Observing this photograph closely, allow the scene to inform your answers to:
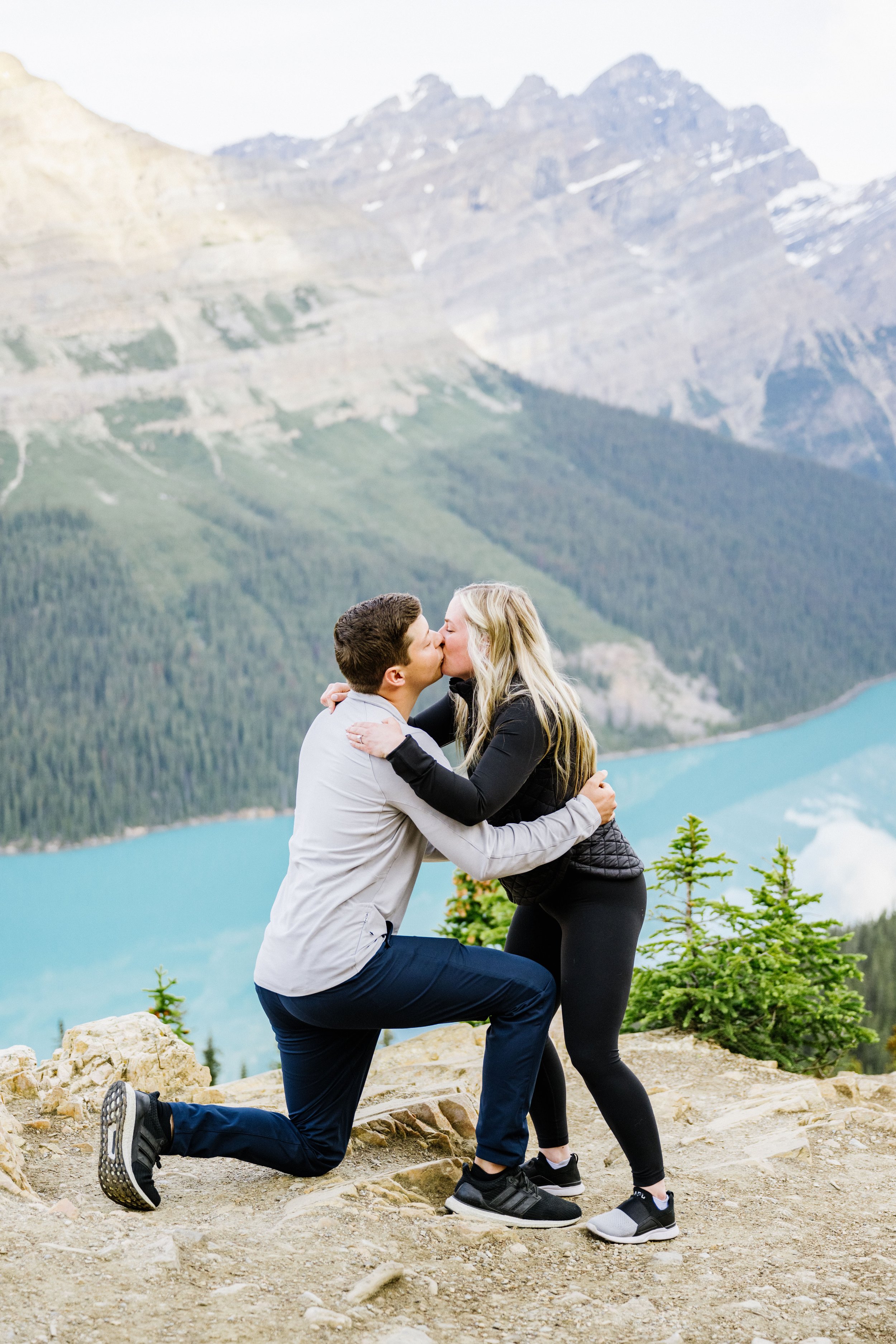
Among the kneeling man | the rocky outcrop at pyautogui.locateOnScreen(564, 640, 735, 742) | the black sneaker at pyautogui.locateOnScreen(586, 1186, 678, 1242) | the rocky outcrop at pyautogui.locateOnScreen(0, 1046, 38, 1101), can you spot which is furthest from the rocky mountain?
the black sneaker at pyautogui.locateOnScreen(586, 1186, 678, 1242)

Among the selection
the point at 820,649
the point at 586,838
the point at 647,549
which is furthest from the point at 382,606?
the point at 647,549

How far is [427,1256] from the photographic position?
4062 mm

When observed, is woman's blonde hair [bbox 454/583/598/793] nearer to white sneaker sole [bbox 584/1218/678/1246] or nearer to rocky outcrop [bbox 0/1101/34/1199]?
white sneaker sole [bbox 584/1218/678/1246]

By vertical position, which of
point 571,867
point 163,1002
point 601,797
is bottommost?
point 163,1002

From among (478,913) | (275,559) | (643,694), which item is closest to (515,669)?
(478,913)

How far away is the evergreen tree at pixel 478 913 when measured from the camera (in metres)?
11.5

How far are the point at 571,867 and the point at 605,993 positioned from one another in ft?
1.71

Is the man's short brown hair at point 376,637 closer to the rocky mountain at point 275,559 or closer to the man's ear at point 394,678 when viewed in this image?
the man's ear at point 394,678

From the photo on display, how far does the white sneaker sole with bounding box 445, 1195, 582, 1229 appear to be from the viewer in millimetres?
4410

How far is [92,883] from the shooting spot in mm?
79688

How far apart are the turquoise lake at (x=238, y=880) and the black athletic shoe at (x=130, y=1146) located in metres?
30.4

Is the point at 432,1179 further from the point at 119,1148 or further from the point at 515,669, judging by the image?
the point at 515,669

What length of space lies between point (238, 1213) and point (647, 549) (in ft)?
573

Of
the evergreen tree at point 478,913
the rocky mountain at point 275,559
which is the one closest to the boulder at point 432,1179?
the evergreen tree at point 478,913
